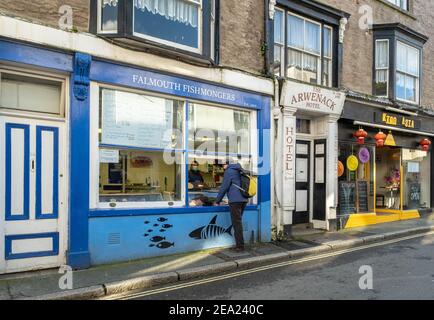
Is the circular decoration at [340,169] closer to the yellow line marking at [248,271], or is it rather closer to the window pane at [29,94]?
the yellow line marking at [248,271]

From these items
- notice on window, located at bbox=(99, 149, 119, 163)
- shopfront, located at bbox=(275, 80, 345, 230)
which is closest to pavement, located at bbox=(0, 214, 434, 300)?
shopfront, located at bbox=(275, 80, 345, 230)

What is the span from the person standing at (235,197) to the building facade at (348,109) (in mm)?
1681

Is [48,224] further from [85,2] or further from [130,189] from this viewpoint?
[85,2]

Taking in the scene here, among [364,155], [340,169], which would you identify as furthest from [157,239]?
[364,155]

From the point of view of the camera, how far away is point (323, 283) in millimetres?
6277

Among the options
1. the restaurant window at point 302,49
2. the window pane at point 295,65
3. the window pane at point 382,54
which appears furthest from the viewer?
the window pane at point 382,54

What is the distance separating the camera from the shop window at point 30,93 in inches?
259

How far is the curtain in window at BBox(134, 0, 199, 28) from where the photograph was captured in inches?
303

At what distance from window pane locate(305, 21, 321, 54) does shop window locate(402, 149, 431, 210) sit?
5390mm

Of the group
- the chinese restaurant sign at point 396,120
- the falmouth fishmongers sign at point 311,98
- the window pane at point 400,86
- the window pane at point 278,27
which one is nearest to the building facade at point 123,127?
the falmouth fishmongers sign at point 311,98

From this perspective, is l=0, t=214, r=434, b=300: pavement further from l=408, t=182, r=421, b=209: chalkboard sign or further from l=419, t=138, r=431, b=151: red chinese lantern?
l=419, t=138, r=431, b=151: red chinese lantern

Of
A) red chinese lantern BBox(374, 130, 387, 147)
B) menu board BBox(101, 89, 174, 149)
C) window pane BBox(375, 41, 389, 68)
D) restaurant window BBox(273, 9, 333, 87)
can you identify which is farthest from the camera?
window pane BBox(375, 41, 389, 68)

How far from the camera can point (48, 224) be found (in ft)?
22.2

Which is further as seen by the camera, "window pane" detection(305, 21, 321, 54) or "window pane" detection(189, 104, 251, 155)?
"window pane" detection(305, 21, 321, 54)
